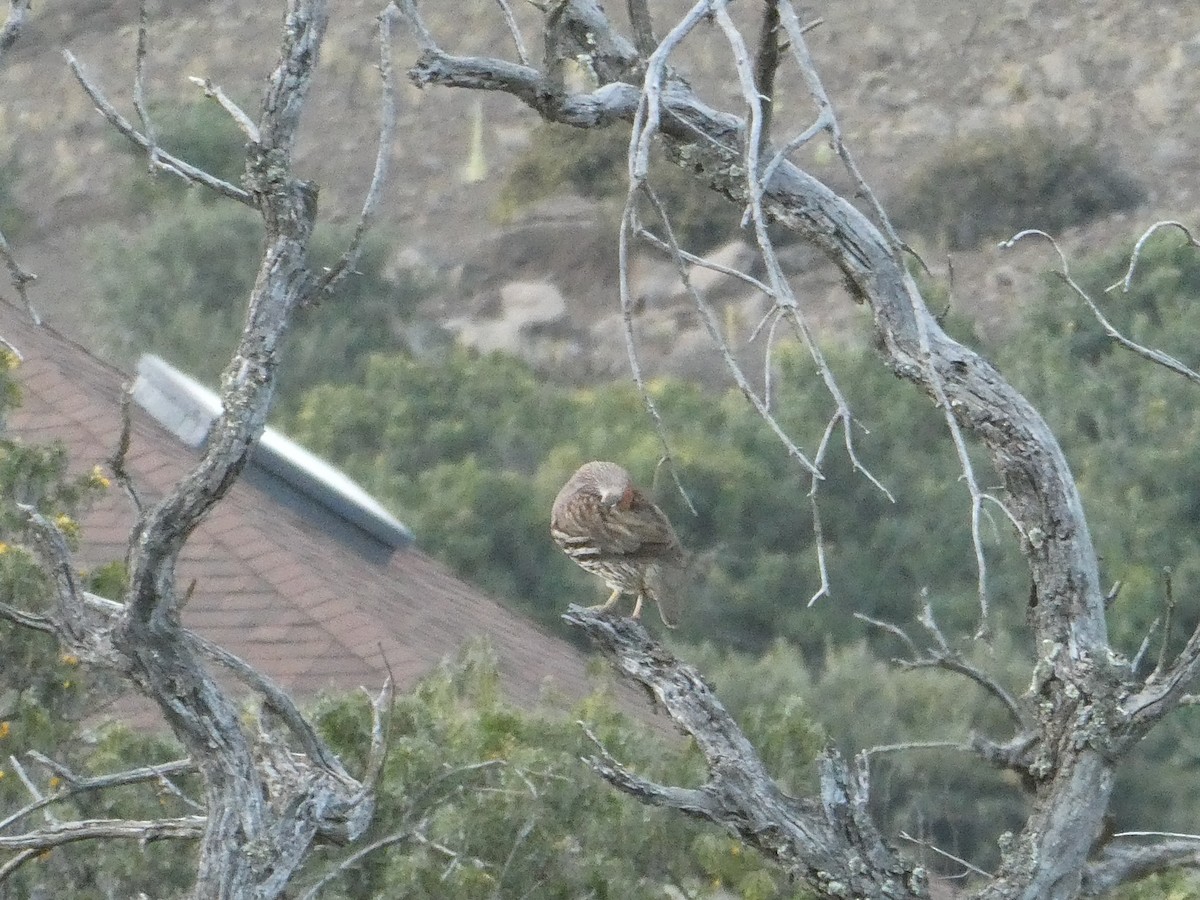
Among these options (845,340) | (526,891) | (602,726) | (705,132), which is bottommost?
(526,891)

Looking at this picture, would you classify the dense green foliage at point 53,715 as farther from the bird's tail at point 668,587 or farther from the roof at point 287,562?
the roof at point 287,562

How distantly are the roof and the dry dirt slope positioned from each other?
22802 millimetres

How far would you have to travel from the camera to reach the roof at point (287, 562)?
938 centimetres

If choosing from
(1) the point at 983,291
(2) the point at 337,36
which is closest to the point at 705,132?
(1) the point at 983,291

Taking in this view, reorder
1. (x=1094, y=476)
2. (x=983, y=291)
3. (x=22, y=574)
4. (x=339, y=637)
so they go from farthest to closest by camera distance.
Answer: (x=983, y=291), (x=1094, y=476), (x=339, y=637), (x=22, y=574)

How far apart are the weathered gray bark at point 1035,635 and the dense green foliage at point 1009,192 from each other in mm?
30837

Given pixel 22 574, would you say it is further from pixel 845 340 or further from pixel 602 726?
pixel 845 340

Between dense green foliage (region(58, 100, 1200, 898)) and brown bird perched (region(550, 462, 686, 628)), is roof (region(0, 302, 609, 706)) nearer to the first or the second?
brown bird perched (region(550, 462, 686, 628))

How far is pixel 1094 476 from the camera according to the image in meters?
21.6

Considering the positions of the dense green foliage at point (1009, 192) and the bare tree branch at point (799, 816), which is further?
the dense green foliage at point (1009, 192)

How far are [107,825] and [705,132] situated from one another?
6.40 feet

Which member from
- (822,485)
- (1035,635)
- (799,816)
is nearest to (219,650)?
(799,816)

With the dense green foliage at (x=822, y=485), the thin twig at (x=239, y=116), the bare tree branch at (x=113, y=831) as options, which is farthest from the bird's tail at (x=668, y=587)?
the dense green foliage at (x=822, y=485)

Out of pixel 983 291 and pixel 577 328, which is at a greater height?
pixel 983 291
